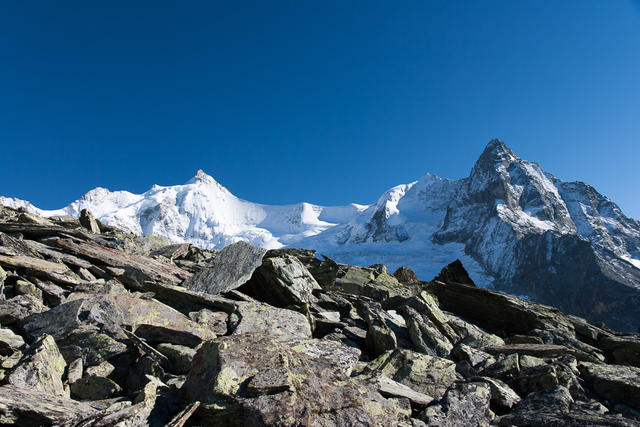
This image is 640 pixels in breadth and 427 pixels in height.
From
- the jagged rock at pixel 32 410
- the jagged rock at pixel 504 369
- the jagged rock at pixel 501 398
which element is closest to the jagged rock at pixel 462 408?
the jagged rock at pixel 501 398

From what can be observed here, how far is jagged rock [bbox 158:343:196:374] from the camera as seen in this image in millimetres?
6422

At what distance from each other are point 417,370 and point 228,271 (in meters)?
6.94

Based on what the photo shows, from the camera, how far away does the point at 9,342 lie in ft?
20.6

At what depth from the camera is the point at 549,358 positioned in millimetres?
10047

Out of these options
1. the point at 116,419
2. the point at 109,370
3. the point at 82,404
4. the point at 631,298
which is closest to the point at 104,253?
the point at 109,370

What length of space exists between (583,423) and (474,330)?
8.03 meters

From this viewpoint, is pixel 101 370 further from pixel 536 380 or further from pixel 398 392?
pixel 536 380

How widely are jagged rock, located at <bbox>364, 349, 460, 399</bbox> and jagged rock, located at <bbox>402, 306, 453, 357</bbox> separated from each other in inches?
59.1

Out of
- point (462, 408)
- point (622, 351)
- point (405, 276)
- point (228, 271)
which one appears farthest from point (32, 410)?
point (405, 276)

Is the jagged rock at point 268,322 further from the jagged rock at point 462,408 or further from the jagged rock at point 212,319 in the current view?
the jagged rock at point 462,408

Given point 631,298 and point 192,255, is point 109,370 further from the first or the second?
point 631,298

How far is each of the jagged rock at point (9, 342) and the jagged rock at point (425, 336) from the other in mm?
8970

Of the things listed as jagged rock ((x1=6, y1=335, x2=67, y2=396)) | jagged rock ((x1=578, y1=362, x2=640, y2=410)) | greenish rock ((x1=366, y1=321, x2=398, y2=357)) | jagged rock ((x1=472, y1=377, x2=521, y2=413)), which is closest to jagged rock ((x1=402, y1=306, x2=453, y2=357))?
greenish rock ((x1=366, y1=321, x2=398, y2=357))

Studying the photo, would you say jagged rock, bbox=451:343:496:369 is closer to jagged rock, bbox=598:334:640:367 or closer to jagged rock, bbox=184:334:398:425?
jagged rock, bbox=184:334:398:425
